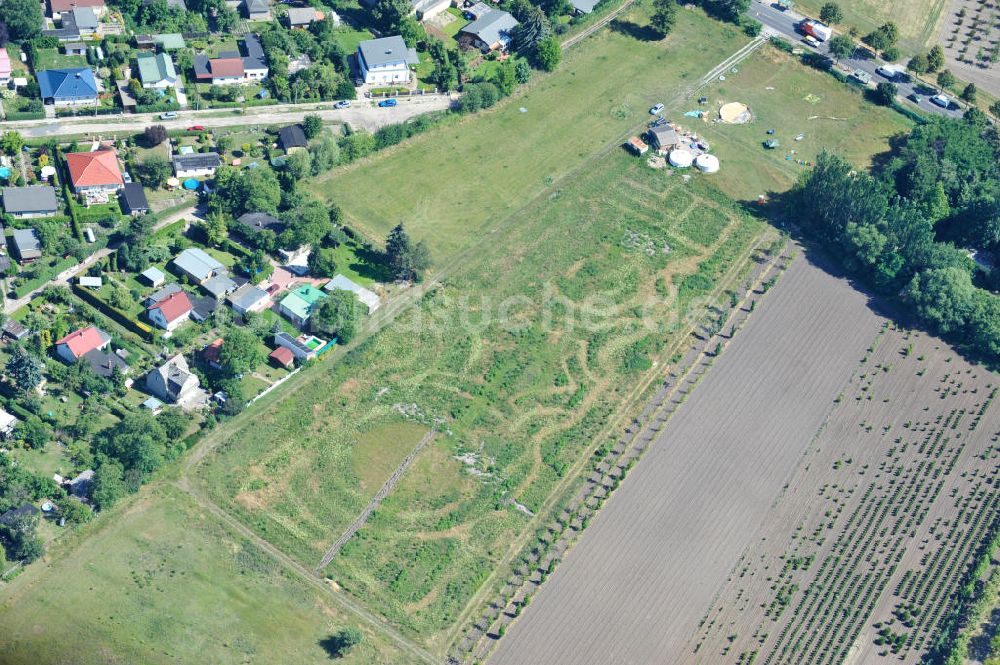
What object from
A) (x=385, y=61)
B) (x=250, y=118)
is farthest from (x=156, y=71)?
(x=385, y=61)

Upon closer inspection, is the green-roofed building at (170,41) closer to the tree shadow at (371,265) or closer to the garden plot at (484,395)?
the tree shadow at (371,265)

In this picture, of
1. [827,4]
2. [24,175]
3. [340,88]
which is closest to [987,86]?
[827,4]

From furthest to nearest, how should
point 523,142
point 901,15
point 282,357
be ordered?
point 901,15
point 523,142
point 282,357

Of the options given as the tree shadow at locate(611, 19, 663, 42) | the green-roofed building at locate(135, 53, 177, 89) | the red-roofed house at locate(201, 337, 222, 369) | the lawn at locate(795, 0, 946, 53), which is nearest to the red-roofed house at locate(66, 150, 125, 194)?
the green-roofed building at locate(135, 53, 177, 89)

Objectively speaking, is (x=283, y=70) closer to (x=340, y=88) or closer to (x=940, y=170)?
(x=340, y=88)

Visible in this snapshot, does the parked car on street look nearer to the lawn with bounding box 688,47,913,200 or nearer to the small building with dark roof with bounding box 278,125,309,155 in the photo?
the lawn with bounding box 688,47,913,200

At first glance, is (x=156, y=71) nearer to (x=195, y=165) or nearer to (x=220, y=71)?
(x=220, y=71)
